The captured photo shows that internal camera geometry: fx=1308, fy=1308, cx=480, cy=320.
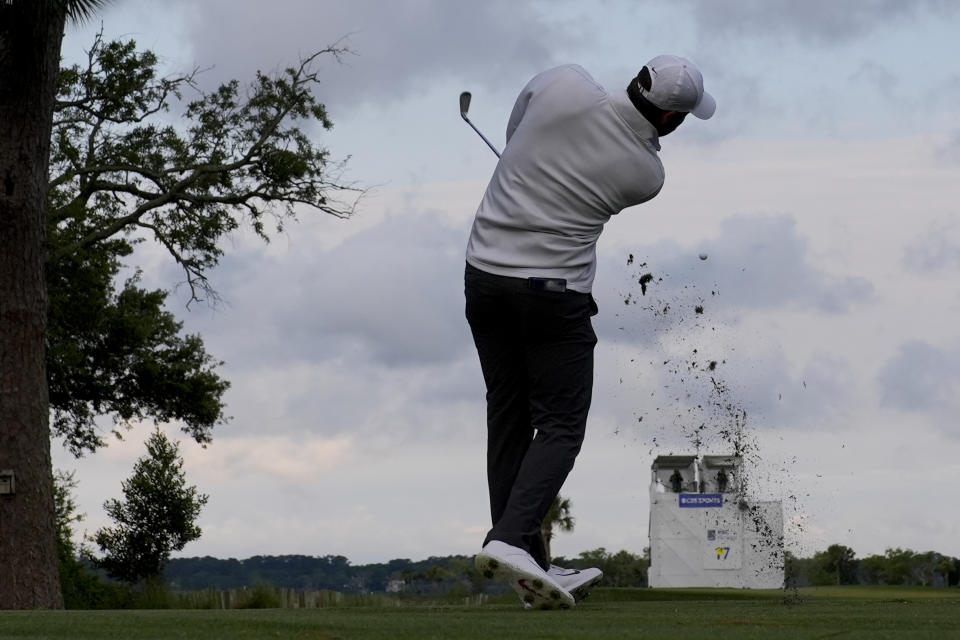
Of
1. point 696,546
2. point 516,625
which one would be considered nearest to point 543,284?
point 516,625

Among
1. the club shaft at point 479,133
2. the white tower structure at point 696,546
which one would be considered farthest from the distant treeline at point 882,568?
the club shaft at point 479,133

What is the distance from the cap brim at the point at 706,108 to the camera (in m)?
5.40

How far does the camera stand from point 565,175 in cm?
536

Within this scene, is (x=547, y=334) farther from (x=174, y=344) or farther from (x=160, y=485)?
(x=160, y=485)

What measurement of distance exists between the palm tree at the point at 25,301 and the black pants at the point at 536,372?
38.3 feet

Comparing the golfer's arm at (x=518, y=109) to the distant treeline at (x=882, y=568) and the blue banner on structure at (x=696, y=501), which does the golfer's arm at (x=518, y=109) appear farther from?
the blue banner on structure at (x=696, y=501)

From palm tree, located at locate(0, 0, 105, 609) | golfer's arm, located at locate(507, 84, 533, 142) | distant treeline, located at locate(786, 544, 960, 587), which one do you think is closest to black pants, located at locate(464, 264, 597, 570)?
golfer's arm, located at locate(507, 84, 533, 142)

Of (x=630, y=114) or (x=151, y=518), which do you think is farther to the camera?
(x=151, y=518)

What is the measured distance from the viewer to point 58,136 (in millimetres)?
26766

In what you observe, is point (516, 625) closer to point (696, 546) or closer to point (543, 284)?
point (543, 284)

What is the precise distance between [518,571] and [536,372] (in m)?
0.84

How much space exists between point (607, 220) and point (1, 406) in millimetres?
12232

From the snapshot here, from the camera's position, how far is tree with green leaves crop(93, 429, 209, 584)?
41.7 meters

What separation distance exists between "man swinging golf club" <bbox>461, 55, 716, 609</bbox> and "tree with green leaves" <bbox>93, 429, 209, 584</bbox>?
124 ft
